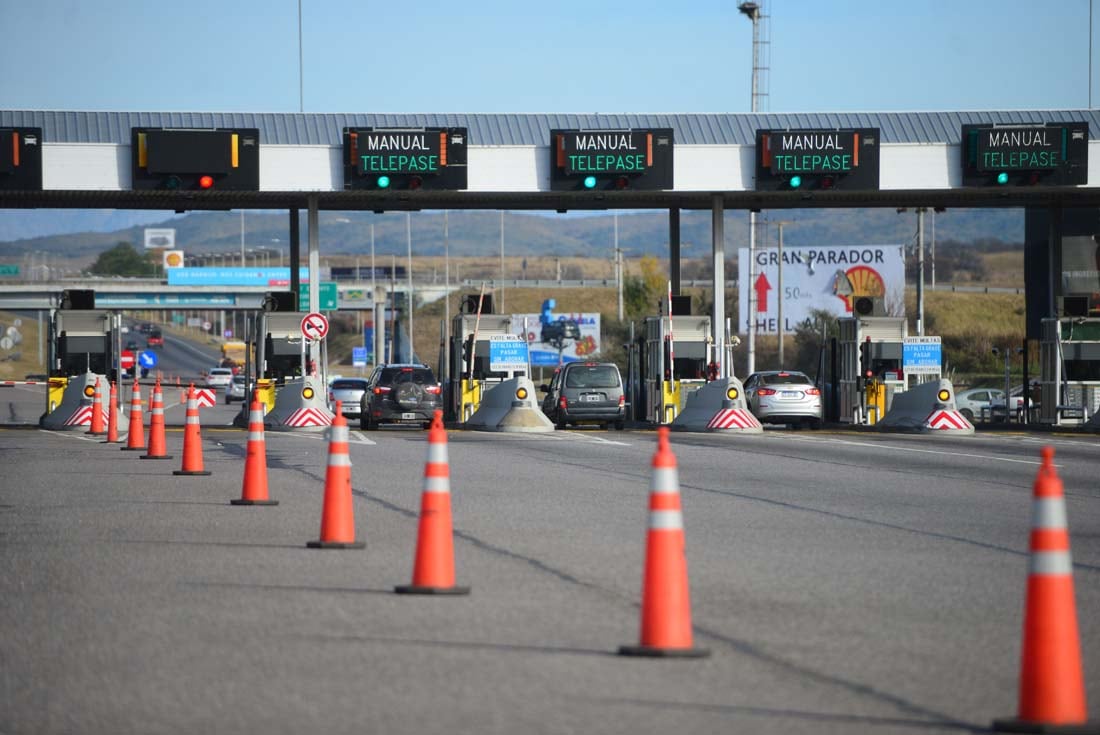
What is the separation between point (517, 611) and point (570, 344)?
98.5m

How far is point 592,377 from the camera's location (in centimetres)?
3909

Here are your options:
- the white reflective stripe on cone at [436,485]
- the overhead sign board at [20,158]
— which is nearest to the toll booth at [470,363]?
the overhead sign board at [20,158]

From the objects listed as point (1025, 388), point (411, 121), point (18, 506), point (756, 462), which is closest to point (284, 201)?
point (411, 121)

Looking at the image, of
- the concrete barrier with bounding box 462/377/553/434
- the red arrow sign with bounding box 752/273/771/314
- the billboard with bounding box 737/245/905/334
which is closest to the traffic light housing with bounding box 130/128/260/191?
the concrete barrier with bounding box 462/377/553/434

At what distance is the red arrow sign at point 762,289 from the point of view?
8725 centimetres

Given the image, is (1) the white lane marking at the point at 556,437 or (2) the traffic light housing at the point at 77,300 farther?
(2) the traffic light housing at the point at 77,300

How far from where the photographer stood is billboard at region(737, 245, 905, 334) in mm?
87569

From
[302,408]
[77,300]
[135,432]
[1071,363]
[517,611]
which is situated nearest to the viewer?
[517,611]

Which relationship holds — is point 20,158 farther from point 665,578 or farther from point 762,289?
point 762,289

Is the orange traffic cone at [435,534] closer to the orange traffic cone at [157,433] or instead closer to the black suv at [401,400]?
the orange traffic cone at [157,433]

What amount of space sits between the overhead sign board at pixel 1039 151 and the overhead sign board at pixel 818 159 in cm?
246

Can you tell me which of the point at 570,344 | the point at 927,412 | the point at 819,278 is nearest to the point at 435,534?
the point at 927,412

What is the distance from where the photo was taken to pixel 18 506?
15.8 m

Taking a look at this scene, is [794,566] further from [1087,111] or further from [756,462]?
[1087,111]
